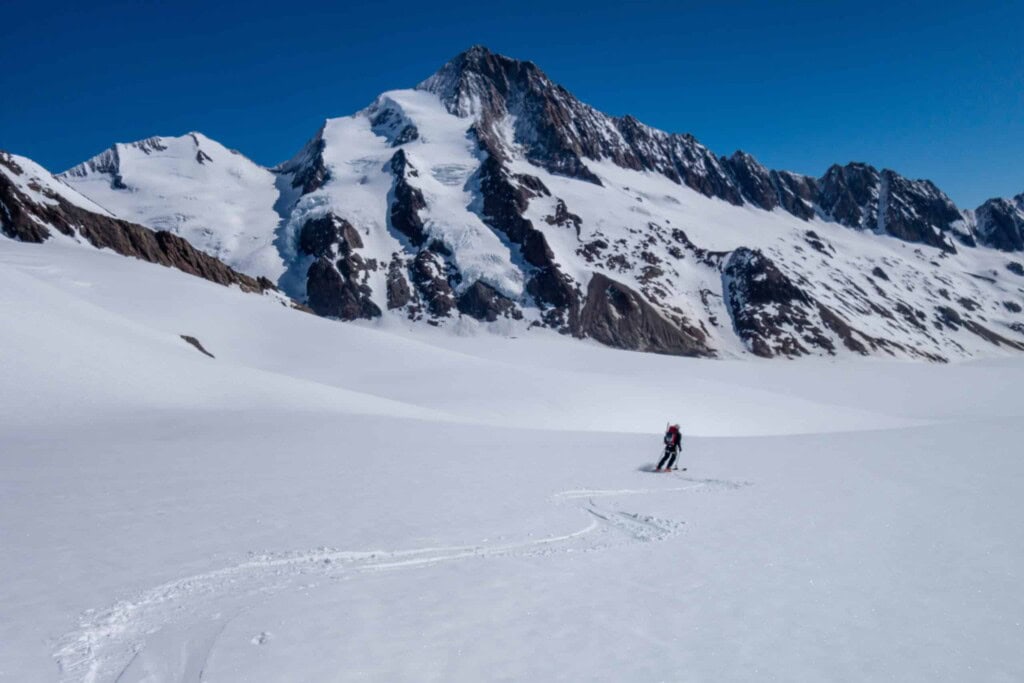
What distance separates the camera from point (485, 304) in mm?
131500

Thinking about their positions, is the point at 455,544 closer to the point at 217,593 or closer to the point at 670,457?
the point at 217,593

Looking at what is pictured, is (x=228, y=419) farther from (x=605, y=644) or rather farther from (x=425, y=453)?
(x=605, y=644)

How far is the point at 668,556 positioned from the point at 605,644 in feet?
11.6

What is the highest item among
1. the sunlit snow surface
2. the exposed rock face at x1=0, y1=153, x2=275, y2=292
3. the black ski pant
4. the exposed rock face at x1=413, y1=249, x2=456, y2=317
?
the sunlit snow surface

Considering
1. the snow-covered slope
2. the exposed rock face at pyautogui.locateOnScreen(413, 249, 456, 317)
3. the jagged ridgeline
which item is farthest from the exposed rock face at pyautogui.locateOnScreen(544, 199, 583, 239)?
the snow-covered slope

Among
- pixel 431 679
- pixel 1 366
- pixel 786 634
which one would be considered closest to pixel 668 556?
pixel 786 634

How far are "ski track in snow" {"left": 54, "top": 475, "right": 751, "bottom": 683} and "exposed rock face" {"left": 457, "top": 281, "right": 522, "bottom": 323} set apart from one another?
389ft

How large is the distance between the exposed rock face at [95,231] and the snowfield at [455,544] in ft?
197

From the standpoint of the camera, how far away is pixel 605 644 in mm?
6621

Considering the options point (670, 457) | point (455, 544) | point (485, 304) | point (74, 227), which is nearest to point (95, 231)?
point (74, 227)

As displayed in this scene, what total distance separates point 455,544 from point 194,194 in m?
189

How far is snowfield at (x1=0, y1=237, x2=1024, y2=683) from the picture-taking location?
641 cm

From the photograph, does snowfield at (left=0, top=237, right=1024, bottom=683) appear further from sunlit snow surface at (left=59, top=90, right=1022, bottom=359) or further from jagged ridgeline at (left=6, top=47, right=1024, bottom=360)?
sunlit snow surface at (left=59, top=90, right=1022, bottom=359)

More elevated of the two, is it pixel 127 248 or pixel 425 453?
pixel 127 248
